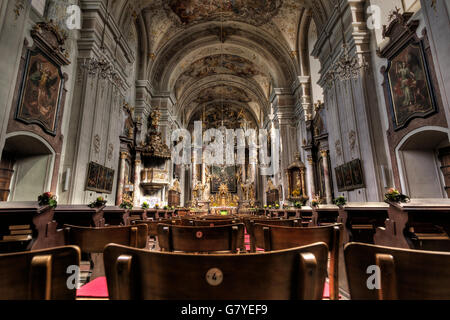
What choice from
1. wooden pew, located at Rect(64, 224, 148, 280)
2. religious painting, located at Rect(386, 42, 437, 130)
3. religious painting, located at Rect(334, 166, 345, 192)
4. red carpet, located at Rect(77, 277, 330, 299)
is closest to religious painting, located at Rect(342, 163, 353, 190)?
religious painting, located at Rect(334, 166, 345, 192)

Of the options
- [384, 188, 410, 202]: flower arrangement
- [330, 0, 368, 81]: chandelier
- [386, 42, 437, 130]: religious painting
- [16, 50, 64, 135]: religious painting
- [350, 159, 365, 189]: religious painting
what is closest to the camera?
[384, 188, 410, 202]: flower arrangement

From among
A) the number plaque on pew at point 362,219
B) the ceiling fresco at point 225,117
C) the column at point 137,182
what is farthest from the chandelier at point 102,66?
the ceiling fresco at point 225,117

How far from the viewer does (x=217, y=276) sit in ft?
2.26

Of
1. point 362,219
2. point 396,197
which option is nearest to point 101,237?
point 396,197

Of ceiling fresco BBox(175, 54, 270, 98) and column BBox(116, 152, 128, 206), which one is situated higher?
ceiling fresco BBox(175, 54, 270, 98)

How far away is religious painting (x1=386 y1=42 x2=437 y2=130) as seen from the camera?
5.56 metres

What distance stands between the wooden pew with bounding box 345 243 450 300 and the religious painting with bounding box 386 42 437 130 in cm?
638

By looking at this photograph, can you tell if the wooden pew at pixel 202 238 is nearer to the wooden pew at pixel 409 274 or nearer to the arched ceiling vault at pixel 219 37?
the wooden pew at pixel 409 274

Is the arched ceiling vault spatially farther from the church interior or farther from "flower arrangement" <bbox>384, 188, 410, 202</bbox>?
"flower arrangement" <bbox>384, 188, 410, 202</bbox>

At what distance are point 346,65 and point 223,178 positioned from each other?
58.6 feet

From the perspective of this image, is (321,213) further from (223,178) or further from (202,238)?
(223,178)

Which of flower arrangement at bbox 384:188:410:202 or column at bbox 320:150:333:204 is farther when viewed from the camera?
column at bbox 320:150:333:204

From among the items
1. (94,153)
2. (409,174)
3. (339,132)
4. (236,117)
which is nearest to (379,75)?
(339,132)
